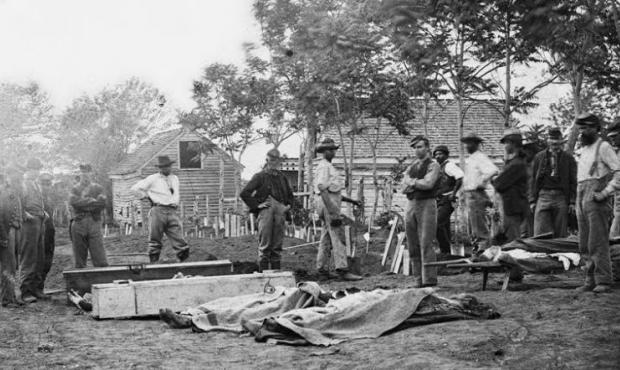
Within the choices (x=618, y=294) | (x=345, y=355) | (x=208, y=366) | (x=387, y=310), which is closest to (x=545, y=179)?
(x=618, y=294)

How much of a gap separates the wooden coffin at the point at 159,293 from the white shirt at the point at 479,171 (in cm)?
339

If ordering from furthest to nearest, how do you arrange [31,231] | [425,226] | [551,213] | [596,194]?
[551,213] → [31,231] → [425,226] → [596,194]

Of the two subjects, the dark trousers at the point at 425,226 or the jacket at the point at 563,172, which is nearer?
the dark trousers at the point at 425,226

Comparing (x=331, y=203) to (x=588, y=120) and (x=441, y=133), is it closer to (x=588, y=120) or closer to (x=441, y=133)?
(x=588, y=120)

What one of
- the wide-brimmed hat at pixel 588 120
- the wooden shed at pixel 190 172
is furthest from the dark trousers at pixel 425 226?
the wooden shed at pixel 190 172

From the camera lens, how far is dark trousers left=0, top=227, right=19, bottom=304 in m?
10.2

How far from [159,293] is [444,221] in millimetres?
4942

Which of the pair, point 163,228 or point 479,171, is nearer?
point 479,171

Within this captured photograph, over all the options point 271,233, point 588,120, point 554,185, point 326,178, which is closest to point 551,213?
point 554,185

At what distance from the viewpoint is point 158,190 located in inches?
484

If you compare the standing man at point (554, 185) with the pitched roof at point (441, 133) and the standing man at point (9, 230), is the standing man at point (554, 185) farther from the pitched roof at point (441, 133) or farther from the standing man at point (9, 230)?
the pitched roof at point (441, 133)

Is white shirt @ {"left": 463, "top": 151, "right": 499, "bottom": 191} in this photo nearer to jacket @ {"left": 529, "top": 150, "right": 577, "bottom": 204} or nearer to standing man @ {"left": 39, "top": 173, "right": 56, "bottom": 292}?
jacket @ {"left": 529, "top": 150, "right": 577, "bottom": 204}

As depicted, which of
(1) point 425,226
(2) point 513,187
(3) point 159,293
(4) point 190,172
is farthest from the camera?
(4) point 190,172

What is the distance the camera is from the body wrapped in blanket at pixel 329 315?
7.07 metres
